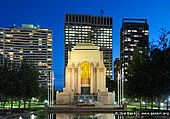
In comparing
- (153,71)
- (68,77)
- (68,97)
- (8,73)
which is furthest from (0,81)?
(68,77)

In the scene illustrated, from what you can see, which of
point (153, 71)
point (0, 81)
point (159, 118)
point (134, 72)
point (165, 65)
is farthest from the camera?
point (134, 72)

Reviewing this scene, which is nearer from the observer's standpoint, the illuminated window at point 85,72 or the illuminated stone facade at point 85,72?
the illuminated stone facade at point 85,72

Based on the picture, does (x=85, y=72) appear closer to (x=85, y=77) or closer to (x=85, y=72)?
(x=85, y=72)

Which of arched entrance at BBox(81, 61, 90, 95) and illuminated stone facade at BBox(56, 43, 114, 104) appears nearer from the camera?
illuminated stone facade at BBox(56, 43, 114, 104)

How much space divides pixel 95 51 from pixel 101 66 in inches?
178

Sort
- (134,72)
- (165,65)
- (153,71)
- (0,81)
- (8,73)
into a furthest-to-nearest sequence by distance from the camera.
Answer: (134,72) → (8,73) → (0,81) → (153,71) → (165,65)

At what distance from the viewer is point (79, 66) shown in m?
94.9

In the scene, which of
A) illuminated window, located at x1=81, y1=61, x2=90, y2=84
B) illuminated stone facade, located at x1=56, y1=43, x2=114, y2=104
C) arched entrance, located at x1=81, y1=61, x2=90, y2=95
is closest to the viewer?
illuminated stone facade, located at x1=56, y1=43, x2=114, y2=104

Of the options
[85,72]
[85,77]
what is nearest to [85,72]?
[85,72]

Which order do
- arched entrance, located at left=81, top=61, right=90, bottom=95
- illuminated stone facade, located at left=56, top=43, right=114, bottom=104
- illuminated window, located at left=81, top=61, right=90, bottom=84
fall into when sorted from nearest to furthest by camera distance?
illuminated stone facade, located at left=56, top=43, right=114, bottom=104, arched entrance, located at left=81, top=61, right=90, bottom=95, illuminated window, located at left=81, top=61, right=90, bottom=84

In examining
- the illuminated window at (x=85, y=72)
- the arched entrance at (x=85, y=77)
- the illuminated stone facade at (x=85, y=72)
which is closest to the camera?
the illuminated stone facade at (x=85, y=72)

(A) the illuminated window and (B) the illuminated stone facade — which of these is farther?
(A) the illuminated window

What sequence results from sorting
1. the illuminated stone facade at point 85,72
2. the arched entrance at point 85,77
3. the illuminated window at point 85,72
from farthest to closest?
the illuminated window at point 85,72 < the arched entrance at point 85,77 < the illuminated stone facade at point 85,72

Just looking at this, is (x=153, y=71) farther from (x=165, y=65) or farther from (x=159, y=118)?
(x=159, y=118)
